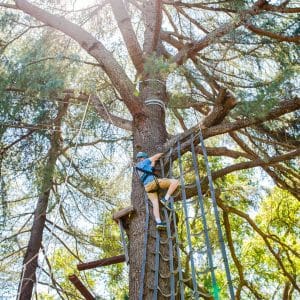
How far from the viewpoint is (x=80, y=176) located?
16.4 ft

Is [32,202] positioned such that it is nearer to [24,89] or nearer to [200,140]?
[24,89]

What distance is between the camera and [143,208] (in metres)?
3.16

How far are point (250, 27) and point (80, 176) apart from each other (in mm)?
2327

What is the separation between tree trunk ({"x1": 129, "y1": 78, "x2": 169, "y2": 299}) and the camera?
2.79 meters

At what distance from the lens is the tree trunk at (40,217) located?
4.72 metres

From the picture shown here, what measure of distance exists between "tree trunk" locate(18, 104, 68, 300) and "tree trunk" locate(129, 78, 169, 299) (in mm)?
1128

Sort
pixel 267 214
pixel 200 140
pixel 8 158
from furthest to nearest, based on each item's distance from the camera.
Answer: pixel 267 214 → pixel 8 158 → pixel 200 140

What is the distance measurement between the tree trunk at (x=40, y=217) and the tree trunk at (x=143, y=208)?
1.13 meters

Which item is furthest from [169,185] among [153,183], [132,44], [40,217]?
[40,217]

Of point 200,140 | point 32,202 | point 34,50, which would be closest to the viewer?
point 200,140

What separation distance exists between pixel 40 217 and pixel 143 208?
94.7 inches

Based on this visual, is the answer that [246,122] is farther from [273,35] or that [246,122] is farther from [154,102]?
[273,35]

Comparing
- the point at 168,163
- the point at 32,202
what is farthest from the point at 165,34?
the point at 32,202

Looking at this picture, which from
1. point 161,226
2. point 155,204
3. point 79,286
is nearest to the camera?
point 161,226
